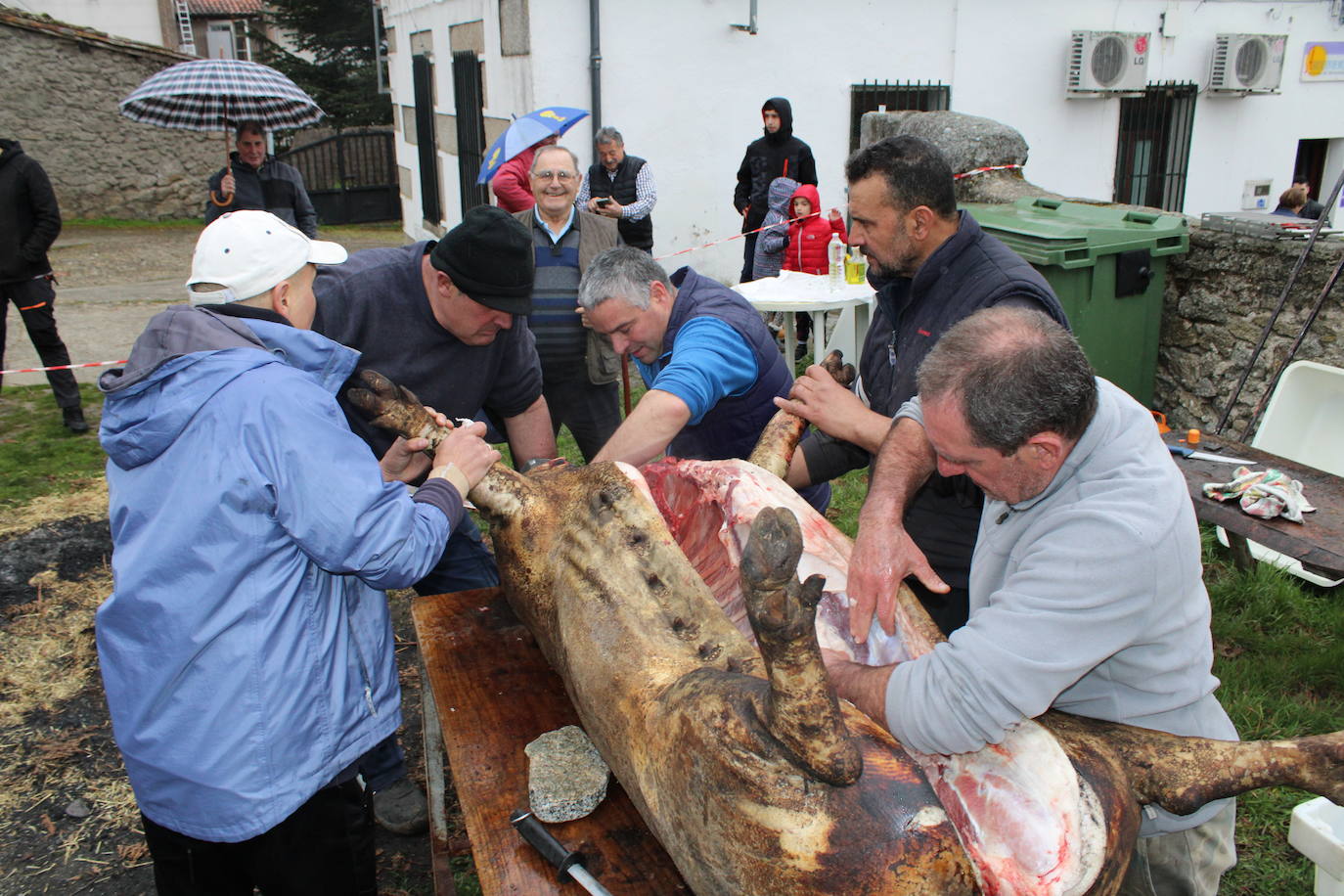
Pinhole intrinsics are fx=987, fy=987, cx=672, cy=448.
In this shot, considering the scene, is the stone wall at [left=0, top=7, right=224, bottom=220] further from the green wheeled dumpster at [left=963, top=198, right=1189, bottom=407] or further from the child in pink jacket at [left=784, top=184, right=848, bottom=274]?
the green wheeled dumpster at [left=963, top=198, right=1189, bottom=407]

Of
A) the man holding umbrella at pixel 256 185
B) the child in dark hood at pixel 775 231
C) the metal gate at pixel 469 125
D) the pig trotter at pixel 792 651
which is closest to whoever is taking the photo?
the pig trotter at pixel 792 651

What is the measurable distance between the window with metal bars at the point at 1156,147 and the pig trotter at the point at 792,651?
1110 cm

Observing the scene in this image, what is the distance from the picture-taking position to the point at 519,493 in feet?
9.25

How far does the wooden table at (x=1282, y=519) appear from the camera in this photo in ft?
A: 10.2

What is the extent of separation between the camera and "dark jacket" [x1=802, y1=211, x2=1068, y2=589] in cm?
261

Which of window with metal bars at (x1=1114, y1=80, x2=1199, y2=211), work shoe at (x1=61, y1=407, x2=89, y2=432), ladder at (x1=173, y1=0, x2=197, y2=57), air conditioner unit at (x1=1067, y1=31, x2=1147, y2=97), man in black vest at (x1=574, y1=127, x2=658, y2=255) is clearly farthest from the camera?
ladder at (x1=173, y1=0, x2=197, y2=57)

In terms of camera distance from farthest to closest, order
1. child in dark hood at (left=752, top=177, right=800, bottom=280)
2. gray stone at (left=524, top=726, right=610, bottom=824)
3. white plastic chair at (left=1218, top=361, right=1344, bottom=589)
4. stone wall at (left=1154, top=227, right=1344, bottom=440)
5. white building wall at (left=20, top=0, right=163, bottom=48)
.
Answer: white building wall at (left=20, top=0, right=163, bottom=48), child in dark hood at (left=752, top=177, right=800, bottom=280), stone wall at (left=1154, top=227, right=1344, bottom=440), white plastic chair at (left=1218, top=361, right=1344, bottom=589), gray stone at (left=524, top=726, right=610, bottom=824)

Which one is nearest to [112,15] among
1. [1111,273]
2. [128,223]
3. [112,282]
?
[128,223]

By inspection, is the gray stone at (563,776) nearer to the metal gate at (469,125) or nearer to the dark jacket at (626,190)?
the dark jacket at (626,190)

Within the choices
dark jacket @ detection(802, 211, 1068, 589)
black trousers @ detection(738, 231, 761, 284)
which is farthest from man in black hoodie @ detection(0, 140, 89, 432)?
dark jacket @ detection(802, 211, 1068, 589)

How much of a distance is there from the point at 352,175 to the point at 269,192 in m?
12.4

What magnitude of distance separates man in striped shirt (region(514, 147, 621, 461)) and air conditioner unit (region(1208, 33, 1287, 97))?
30.7ft

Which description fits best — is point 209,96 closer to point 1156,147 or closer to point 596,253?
point 596,253

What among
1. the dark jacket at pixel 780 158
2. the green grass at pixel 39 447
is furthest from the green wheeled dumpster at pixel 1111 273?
the green grass at pixel 39 447
